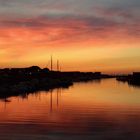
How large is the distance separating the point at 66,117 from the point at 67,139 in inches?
338

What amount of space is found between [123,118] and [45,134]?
8076 mm

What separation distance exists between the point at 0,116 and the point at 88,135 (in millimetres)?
9586

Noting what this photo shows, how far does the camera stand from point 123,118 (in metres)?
24.5

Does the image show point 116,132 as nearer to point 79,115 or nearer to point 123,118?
Result: point 123,118

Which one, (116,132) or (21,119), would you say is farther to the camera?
(21,119)

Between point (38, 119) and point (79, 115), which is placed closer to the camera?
point (38, 119)

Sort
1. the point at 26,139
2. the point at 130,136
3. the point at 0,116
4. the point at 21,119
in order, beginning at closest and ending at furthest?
the point at 26,139, the point at 130,136, the point at 21,119, the point at 0,116

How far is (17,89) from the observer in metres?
58.5

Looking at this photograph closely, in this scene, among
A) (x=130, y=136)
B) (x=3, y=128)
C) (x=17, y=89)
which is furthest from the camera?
(x=17, y=89)

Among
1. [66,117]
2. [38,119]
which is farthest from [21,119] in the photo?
[66,117]

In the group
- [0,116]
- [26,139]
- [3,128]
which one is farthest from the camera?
[0,116]

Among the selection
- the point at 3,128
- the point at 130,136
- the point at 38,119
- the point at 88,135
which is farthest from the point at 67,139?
the point at 38,119

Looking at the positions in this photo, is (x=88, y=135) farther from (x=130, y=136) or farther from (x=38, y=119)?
(x=38, y=119)

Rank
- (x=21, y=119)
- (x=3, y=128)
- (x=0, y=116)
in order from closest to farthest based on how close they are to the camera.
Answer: (x=3, y=128), (x=21, y=119), (x=0, y=116)
